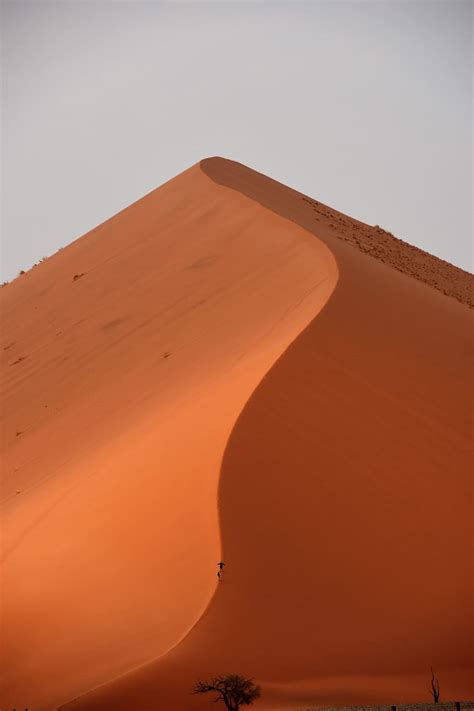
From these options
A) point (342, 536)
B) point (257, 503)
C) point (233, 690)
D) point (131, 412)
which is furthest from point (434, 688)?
point (131, 412)

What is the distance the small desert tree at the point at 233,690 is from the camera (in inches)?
332

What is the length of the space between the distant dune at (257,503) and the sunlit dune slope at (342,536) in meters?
0.02

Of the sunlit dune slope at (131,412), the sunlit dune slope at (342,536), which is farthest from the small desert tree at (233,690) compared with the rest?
the sunlit dune slope at (131,412)

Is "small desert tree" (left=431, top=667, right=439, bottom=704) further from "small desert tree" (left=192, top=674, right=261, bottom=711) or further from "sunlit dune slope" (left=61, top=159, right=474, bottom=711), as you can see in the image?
"small desert tree" (left=192, top=674, right=261, bottom=711)

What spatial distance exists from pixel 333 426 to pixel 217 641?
3.16 m

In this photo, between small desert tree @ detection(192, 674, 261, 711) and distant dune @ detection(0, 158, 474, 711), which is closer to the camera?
small desert tree @ detection(192, 674, 261, 711)

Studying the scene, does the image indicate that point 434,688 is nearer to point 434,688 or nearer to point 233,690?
point 434,688

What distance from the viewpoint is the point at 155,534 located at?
34.2 ft

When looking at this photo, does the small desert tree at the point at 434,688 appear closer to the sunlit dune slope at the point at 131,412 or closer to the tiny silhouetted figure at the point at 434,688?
the tiny silhouetted figure at the point at 434,688

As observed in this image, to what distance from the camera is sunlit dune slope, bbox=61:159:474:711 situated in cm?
914

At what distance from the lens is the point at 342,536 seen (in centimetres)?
1040

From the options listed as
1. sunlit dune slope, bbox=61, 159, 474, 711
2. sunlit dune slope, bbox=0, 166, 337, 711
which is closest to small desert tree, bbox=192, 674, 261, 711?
sunlit dune slope, bbox=61, 159, 474, 711

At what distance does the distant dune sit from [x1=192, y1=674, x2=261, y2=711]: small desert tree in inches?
5.7

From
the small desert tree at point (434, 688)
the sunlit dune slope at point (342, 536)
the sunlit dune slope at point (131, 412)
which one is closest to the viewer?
the small desert tree at point (434, 688)
